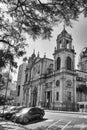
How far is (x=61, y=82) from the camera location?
43438 mm

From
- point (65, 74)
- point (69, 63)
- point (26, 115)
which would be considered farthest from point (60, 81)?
point (26, 115)

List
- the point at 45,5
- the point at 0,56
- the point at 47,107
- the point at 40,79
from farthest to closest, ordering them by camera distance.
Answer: the point at 40,79 < the point at 47,107 < the point at 45,5 < the point at 0,56

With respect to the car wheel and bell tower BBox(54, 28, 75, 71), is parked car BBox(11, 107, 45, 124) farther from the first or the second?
bell tower BBox(54, 28, 75, 71)

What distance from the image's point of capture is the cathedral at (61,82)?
4239cm

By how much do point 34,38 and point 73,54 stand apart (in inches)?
1608

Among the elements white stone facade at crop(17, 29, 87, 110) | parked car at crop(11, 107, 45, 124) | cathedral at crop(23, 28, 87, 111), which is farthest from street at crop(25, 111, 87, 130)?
white stone facade at crop(17, 29, 87, 110)

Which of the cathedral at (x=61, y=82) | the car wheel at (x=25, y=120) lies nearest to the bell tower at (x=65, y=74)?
the cathedral at (x=61, y=82)

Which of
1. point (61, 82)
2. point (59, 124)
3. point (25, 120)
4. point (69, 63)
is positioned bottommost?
point (59, 124)

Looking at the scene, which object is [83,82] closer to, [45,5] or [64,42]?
[64,42]

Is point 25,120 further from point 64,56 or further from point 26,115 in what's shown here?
point 64,56

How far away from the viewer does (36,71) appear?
60.8m

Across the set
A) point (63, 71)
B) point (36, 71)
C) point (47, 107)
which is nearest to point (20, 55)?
point (63, 71)

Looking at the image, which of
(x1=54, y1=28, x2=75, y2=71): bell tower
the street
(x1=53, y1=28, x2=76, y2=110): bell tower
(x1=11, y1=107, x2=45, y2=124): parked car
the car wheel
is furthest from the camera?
(x1=54, y1=28, x2=75, y2=71): bell tower

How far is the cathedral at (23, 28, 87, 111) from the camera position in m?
42.4
